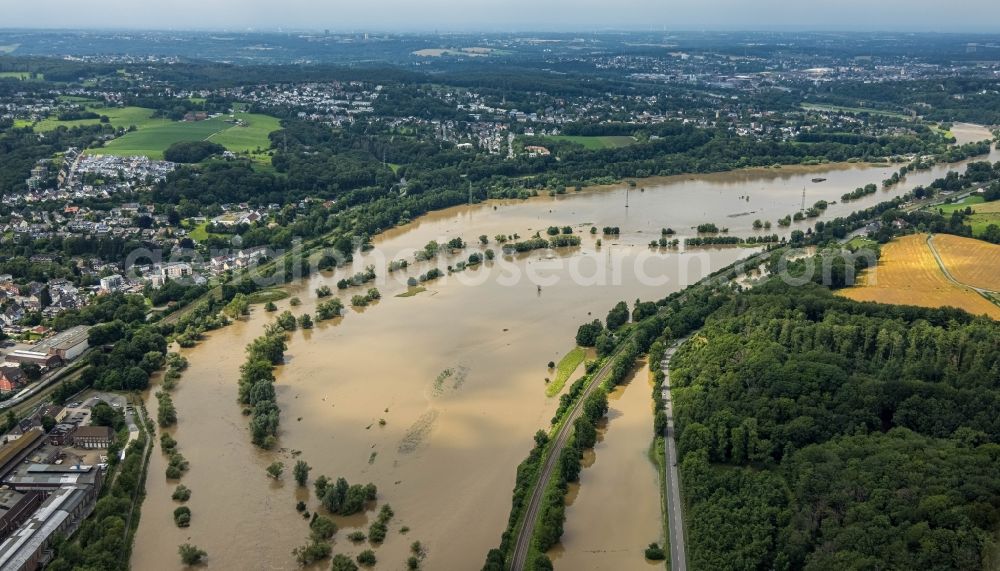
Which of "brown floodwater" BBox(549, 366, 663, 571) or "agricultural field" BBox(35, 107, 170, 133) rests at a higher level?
"agricultural field" BBox(35, 107, 170, 133)

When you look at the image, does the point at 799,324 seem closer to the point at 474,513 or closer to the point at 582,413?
the point at 582,413

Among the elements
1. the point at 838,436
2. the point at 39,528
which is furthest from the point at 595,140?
the point at 39,528

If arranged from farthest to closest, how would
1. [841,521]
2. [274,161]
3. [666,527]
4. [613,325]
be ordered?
[274,161] → [613,325] → [666,527] → [841,521]

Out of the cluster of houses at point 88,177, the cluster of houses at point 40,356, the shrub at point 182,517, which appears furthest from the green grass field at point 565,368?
the cluster of houses at point 88,177

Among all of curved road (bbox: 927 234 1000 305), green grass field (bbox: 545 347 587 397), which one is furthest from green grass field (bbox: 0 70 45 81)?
curved road (bbox: 927 234 1000 305)

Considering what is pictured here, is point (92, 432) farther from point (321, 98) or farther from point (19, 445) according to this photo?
point (321, 98)

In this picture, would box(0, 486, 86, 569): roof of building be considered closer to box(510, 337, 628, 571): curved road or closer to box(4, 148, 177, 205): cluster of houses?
box(510, 337, 628, 571): curved road

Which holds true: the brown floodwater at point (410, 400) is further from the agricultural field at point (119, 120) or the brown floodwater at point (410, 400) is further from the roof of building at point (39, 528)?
the agricultural field at point (119, 120)

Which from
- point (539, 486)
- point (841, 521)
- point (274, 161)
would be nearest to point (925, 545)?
point (841, 521)
